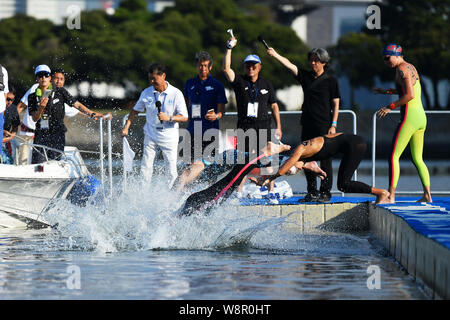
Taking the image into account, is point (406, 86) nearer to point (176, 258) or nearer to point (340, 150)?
point (340, 150)

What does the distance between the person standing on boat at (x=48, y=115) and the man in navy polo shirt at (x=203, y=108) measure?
1.53 m

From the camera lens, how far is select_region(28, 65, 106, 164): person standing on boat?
43.2ft

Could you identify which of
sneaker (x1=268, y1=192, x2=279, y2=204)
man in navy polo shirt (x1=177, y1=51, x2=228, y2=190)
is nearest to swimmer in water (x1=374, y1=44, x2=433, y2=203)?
sneaker (x1=268, y1=192, x2=279, y2=204)

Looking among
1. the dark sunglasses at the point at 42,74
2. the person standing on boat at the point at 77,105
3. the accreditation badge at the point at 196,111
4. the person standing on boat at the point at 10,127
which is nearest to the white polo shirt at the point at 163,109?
the accreditation badge at the point at 196,111

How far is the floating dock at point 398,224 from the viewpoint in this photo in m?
7.50

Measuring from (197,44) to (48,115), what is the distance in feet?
188

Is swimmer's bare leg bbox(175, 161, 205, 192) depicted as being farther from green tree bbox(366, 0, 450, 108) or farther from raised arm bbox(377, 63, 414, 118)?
green tree bbox(366, 0, 450, 108)

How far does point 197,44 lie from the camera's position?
70.0 m

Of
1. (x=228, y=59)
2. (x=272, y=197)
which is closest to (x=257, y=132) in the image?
(x=228, y=59)

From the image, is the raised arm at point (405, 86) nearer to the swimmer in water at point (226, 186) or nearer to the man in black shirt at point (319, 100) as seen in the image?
the man in black shirt at point (319, 100)

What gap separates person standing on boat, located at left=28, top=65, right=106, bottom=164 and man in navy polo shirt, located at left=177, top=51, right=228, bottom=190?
153 cm

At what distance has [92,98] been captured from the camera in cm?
6575

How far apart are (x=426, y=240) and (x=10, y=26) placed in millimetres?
73094

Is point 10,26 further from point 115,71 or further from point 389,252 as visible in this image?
point 389,252
